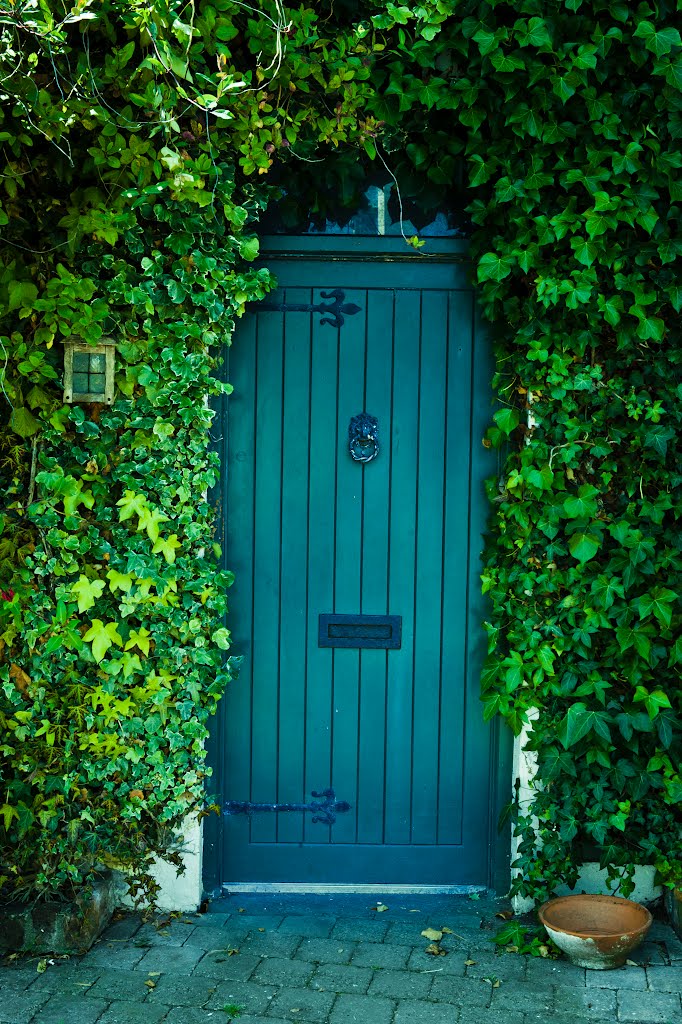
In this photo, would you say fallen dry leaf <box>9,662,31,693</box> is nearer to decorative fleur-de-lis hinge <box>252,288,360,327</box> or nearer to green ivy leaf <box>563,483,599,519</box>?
decorative fleur-de-lis hinge <box>252,288,360,327</box>

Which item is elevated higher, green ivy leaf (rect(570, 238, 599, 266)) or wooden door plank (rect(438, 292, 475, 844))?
green ivy leaf (rect(570, 238, 599, 266))

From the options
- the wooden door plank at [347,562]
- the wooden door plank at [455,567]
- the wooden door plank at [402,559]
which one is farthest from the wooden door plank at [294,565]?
the wooden door plank at [455,567]

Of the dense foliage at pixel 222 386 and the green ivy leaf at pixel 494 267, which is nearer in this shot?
the dense foliage at pixel 222 386

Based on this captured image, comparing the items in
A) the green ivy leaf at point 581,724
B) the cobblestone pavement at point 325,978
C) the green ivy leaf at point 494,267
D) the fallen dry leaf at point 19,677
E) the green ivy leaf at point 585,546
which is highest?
the green ivy leaf at point 494,267

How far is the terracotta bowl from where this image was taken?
363 cm

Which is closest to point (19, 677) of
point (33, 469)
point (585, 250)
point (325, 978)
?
point (33, 469)

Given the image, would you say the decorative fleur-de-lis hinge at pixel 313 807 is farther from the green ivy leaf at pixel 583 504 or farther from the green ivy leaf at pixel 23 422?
the green ivy leaf at pixel 23 422

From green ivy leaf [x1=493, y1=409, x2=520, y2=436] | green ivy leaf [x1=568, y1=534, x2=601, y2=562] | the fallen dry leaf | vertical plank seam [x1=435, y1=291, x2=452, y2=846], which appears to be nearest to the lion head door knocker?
vertical plank seam [x1=435, y1=291, x2=452, y2=846]

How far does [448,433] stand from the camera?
428cm

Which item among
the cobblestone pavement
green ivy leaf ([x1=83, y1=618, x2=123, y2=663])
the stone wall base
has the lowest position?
the cobblestone pavement

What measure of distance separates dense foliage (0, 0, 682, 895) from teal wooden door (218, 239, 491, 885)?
0.26 meters

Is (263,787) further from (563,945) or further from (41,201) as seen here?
(41,201)

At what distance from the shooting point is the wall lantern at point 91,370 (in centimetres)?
388

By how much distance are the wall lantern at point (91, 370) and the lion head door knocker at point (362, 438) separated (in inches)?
39.8
